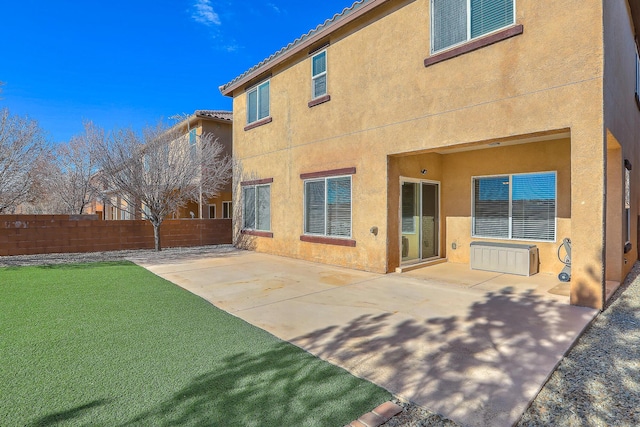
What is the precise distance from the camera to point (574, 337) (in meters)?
4.39

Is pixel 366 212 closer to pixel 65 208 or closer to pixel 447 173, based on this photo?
pixel 447 173

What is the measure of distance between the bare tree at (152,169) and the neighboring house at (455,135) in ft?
10.6

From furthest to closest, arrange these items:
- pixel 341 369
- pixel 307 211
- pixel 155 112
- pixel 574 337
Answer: pixel 155 112
pixel 307 211
pixel 574 337
pixel 341 369

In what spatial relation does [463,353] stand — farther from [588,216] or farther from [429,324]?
[588,216]

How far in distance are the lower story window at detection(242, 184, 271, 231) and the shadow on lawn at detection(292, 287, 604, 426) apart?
8066 mm

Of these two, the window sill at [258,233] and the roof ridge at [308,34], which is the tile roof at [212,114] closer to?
the roof ridge at [308,34]

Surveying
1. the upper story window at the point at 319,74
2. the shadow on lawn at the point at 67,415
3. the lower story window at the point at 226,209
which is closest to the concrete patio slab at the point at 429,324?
the shadow on lawn at the point at 67,415

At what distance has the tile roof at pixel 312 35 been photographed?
893 centimetres

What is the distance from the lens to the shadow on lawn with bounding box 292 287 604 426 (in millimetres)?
3084

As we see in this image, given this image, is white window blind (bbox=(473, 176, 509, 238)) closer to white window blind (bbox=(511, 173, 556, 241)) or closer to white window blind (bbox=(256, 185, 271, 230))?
white window blind (bbox=(511, 173, 556, 241))

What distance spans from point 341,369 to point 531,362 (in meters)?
2.11

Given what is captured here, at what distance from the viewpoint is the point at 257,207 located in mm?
13398

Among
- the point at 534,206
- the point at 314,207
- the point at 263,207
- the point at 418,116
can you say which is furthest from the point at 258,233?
the point at 534,206

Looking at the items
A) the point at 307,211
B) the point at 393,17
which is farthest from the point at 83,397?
the point at 393,17
